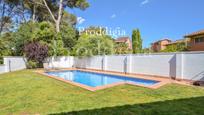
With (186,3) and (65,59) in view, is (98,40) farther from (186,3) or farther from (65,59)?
(186,3)

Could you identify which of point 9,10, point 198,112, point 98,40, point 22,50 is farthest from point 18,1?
point 198,112

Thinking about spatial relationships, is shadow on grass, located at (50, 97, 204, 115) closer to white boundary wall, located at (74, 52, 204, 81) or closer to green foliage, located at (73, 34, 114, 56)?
white boundary wall, located at (74, 52, 204, 81)

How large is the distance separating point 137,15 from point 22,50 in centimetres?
2200

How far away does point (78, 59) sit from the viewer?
76.8ft

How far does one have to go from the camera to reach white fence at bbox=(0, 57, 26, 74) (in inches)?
741

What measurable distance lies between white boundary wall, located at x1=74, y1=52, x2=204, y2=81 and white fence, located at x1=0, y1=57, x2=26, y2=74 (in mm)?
9477

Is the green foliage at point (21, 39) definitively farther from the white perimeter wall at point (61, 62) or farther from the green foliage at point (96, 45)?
the green foliage at point (96, 45)

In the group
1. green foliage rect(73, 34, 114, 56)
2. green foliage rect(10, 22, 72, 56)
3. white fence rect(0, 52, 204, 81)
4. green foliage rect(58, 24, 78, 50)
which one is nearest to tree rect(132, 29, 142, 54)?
green foliage rect(58, 24, 78, 50)

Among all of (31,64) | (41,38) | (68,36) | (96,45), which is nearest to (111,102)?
(96,45)

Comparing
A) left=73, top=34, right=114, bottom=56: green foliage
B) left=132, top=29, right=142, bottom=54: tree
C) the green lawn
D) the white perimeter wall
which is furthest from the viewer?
left=132, top=29, right=142, bottom=54: tree

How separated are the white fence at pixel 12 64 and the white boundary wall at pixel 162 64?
948cm

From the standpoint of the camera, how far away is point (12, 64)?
64.8 ft

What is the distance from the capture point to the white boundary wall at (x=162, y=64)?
10648 millimetres

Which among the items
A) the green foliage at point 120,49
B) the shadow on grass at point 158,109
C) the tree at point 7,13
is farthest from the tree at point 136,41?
the shadow on grass at point 158,109
